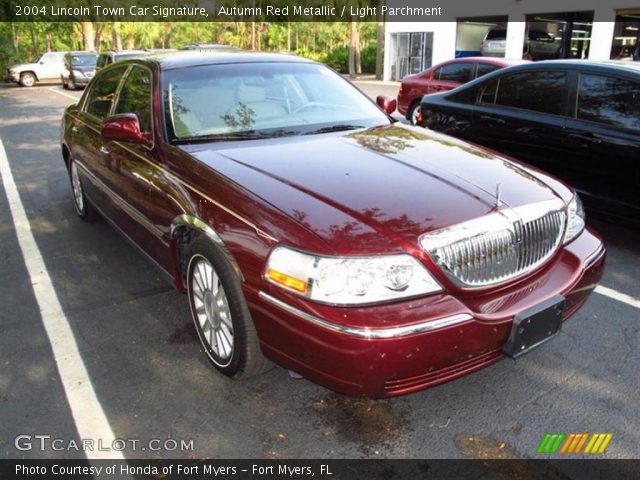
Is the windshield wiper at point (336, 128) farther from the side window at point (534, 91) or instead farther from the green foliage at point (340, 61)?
the green foliage at point (340, 61)

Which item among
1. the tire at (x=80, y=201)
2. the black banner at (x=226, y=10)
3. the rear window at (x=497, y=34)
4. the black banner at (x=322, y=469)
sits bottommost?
the black banner at (x=322, y=469)

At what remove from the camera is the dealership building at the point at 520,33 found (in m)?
19.5

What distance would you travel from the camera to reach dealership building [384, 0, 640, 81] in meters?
19.5

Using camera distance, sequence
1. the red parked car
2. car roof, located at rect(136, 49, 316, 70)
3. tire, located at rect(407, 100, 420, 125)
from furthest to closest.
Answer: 1. tire, located at rect(407, 100, 420, 125)
2. the red parked car
3. car roof, located at rect(136, 49, 316, 70)

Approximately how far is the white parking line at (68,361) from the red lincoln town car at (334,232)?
2.16 feet

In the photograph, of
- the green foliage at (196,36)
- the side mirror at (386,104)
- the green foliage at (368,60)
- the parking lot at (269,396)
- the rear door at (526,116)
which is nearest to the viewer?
the parking lot at (269,396)

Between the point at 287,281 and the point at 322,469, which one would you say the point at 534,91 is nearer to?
the point at 287,281

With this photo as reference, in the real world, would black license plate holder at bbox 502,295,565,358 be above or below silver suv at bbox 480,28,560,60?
below

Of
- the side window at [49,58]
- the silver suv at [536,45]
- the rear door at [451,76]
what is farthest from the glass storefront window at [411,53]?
the side window at [49,58]

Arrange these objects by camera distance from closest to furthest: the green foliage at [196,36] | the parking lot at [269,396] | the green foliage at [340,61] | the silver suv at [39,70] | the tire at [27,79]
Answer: the parking lot at [269,396], the silver suv at [39,70], the tire at [27,79], the green foliage at [196,36], the green foliage at [340,61]

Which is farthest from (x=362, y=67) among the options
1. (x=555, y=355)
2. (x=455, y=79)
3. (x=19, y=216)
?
(x=555, y=355)

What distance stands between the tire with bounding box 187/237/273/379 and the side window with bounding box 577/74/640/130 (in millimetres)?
3618

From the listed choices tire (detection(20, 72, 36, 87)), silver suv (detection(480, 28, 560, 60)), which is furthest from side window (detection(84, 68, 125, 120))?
tire (detection(20, 72, 36, 87))

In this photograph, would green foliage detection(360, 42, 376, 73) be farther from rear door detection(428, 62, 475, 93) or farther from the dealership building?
rear door detection(428, 62, 475, 93)
